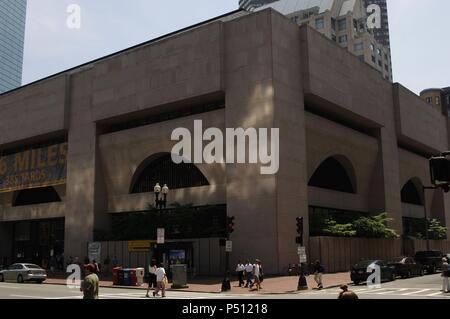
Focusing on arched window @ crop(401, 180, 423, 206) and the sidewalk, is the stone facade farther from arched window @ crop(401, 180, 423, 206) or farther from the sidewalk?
the sidewalk

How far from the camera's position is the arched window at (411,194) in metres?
66.8

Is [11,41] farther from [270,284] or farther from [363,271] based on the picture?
[363,271]

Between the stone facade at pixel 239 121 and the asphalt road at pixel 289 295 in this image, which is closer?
the asphalt road at pixel 289 295

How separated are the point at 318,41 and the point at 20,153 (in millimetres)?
35229

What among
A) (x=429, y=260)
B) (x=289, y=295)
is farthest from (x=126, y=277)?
(x=429, y=260)

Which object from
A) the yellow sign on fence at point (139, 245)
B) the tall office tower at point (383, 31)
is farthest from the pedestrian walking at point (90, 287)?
the tall office tower at point (383, 31)

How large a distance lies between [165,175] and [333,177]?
634 inches

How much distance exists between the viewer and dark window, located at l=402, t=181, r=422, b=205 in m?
Answer: 66.8

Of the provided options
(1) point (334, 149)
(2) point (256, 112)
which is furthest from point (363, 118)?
(2) point (256, 112)

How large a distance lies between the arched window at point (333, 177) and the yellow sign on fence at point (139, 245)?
15.2 metres

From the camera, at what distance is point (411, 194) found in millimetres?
68562

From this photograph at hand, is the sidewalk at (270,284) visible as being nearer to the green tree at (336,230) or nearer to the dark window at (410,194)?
the green tree at (336,230)

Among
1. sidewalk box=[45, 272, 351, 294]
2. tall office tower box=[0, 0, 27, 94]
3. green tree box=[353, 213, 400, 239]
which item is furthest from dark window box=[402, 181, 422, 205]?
tall office tower box=[0, 0, 27, 94]
